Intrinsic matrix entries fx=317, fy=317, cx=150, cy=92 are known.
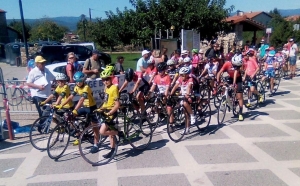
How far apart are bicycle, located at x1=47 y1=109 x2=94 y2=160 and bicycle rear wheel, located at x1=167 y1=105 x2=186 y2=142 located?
181 centimetres

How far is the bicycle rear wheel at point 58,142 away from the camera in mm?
6043

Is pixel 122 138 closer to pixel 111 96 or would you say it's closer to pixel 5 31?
pixel 111 96

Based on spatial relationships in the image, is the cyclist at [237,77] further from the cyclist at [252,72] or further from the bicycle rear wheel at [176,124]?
the bicycle rear wheel at [176,124]

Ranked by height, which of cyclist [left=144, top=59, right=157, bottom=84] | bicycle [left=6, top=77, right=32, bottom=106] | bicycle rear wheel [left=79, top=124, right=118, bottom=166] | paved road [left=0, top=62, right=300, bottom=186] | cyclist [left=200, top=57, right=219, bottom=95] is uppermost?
cyclist [left=144, top=59, right=157, bottom=84]

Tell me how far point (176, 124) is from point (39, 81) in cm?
334

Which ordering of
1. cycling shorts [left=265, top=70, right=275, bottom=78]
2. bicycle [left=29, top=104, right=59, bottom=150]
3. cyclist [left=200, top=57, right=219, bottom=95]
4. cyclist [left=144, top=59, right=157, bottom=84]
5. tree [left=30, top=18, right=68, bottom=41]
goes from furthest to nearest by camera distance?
tree [left=30, top=18, right=68, bottom=41] → cycling shorts [left=265, top=70, right=275, bottom=78] → cyclist [left=200, top=57, right=219, bottom=95] → cyclist [left=144, top=59, right=157, bottom=84] → bicycle [left=29, top=104, right=59, bottom=150]

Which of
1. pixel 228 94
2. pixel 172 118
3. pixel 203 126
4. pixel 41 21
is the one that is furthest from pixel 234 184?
pixel 41 21

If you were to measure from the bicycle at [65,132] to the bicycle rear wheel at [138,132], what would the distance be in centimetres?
78

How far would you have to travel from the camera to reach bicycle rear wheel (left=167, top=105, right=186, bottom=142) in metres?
7.03

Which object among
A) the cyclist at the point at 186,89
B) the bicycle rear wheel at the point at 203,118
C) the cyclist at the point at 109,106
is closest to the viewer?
the cyclist at the point at 109,106

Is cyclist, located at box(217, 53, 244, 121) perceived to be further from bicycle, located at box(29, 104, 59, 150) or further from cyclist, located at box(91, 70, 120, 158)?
bicycle, located at box(29, 104, 59, 150)

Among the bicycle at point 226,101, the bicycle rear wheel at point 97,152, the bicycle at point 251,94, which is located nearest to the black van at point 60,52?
the bicycle at point 251,94

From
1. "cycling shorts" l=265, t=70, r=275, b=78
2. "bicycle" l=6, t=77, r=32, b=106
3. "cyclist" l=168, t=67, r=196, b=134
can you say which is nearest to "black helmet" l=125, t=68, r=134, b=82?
"cyclist" l=168, t=67, r=196, b=134

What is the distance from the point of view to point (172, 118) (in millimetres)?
7195
